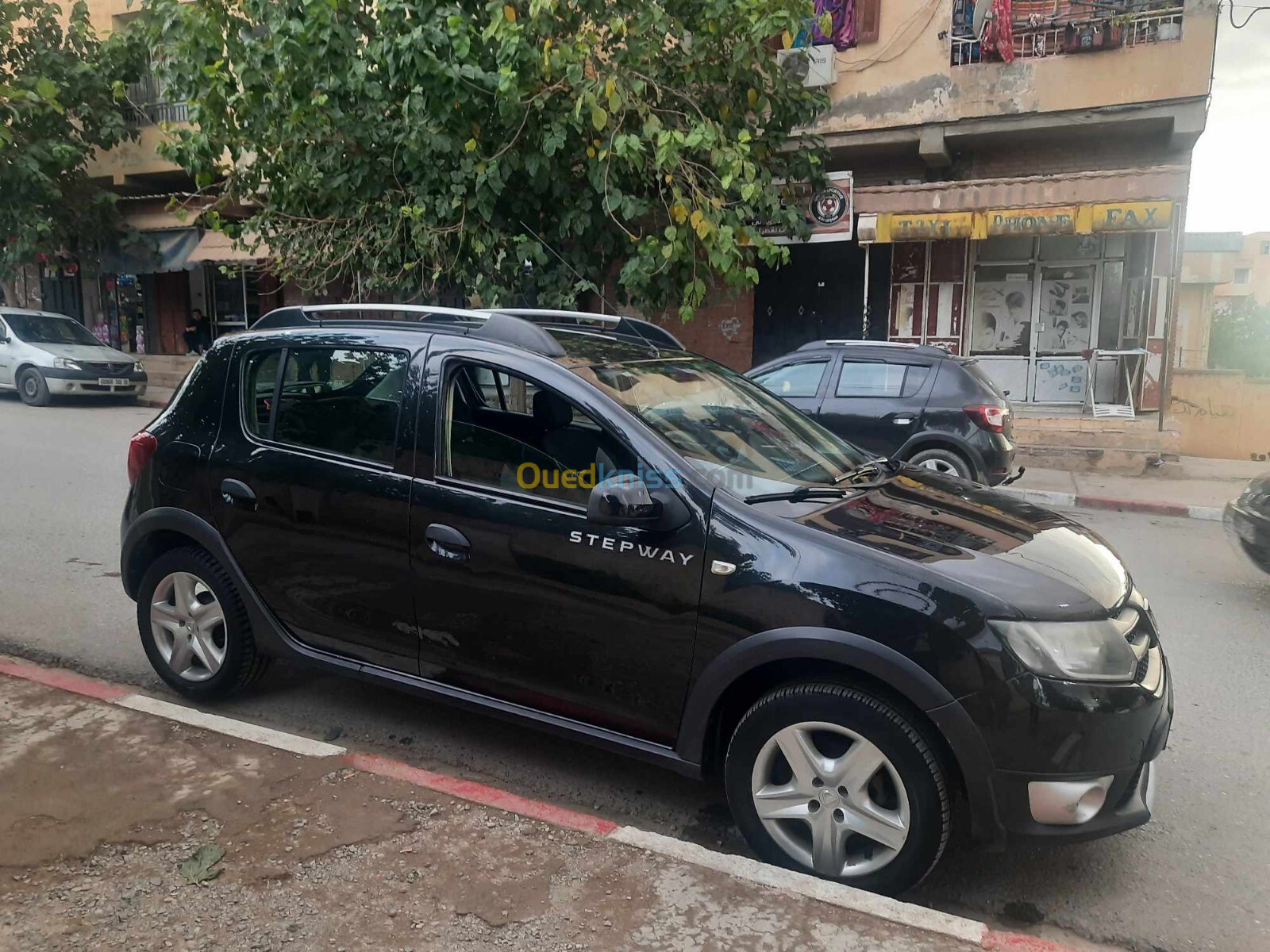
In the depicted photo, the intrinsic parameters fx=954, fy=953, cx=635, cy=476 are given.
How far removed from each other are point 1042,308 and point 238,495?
13033mm

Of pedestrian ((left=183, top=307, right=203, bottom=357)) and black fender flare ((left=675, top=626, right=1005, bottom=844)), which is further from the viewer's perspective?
pedestrian ((left=183, top=307, right=203, bottom=357))

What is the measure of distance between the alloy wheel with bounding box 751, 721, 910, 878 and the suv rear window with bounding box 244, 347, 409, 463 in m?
1.86

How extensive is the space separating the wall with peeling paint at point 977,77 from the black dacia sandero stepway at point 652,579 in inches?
412

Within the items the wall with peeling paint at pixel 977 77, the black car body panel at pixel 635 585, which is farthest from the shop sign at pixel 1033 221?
the black car body panel at pixel 635 585

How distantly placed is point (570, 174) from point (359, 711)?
20.3 feet

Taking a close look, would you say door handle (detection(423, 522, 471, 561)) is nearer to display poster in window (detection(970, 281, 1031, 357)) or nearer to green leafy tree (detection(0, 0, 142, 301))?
display poster in window (detection(970, 281, 1031, 357))

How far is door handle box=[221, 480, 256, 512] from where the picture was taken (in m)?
3.99

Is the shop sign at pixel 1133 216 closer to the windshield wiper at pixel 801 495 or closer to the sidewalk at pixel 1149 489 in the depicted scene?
the sidewalk at pixel 1149 489

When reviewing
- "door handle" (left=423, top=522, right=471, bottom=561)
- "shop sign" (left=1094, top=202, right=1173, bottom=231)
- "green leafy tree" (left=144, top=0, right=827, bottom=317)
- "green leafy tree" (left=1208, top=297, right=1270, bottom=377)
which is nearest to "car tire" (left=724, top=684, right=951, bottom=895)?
"door handle" (left=423, top=522, right=471, bottom=561)

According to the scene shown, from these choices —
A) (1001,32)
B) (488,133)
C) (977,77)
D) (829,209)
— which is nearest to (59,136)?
(488,133)

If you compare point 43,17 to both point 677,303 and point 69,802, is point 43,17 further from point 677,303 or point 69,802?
point 69,802

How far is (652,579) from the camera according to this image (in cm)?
312

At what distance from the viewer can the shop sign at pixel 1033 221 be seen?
11.8 meters

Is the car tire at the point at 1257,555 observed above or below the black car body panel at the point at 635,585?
below
